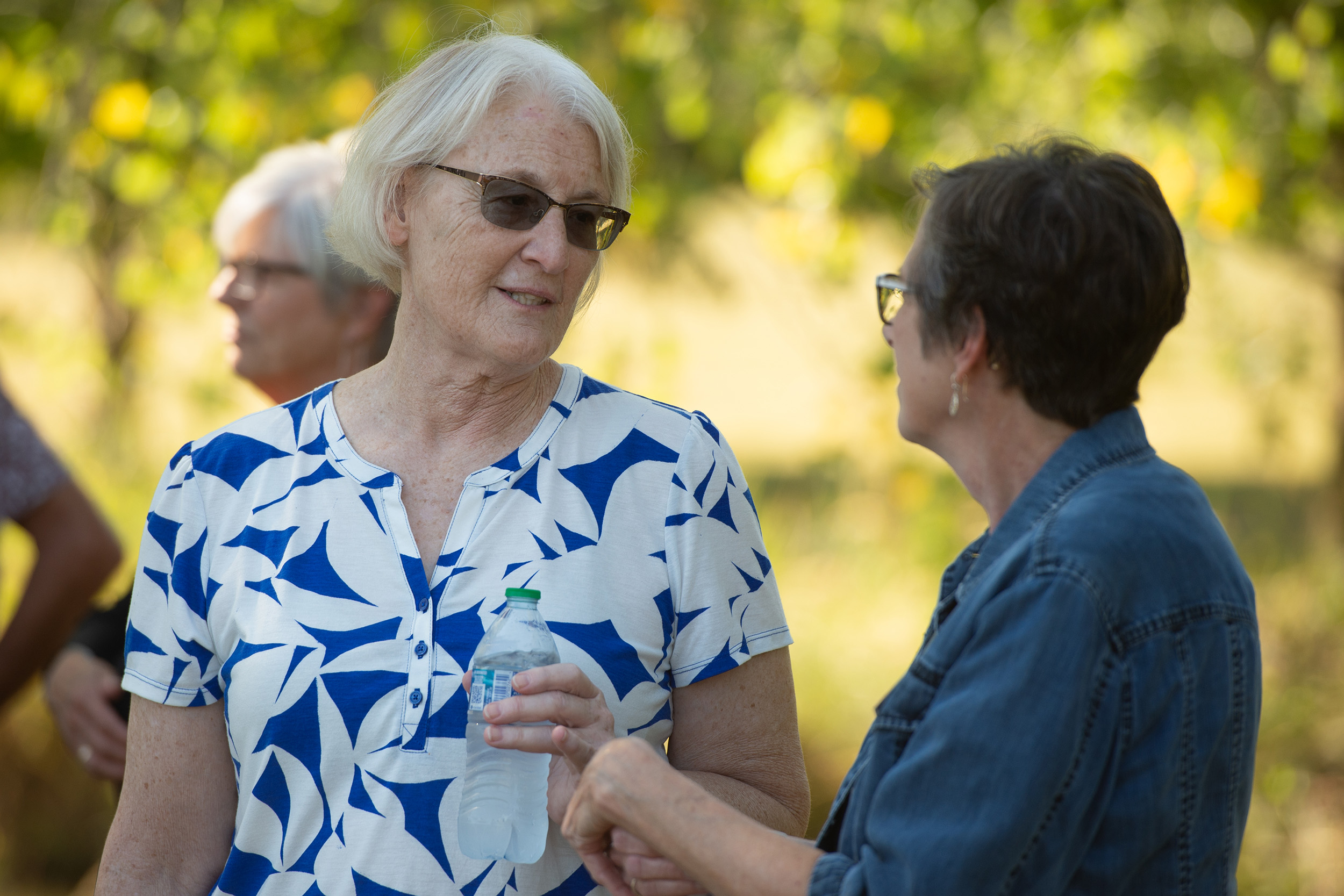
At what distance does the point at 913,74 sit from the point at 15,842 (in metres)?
4.88

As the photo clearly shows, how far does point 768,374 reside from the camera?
9688mm

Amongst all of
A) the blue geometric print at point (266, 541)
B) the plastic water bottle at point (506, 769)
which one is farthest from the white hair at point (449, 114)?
the plastic water bottle at point (506, 769)

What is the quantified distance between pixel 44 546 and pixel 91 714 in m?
0.63

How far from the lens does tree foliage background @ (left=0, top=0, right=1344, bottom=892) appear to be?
4285mm

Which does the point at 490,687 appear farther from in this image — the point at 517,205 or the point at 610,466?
the point at 517,205

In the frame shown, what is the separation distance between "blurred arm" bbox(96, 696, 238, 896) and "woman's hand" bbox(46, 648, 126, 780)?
0.69 metres

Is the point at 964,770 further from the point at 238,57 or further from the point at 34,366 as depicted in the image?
the point at 34,366

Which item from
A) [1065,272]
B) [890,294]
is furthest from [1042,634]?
[890,294]

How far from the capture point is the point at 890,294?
1679 mm

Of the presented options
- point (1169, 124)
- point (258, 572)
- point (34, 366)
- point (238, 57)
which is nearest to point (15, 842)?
point (34, 366)

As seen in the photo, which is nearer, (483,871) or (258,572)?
(483,871)

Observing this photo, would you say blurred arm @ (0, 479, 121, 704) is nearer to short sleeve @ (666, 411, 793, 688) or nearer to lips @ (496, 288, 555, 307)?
lips @ (496, 288, 555, 307)

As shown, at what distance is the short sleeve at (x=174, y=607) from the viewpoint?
193cm

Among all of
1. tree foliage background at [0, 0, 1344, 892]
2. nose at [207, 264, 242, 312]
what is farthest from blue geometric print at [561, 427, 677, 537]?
tree foliage background at [0, 0, 1344, 892]
